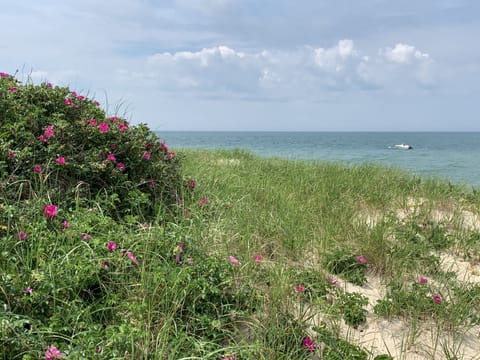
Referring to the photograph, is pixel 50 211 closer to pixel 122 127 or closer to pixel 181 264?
pixel 181 264

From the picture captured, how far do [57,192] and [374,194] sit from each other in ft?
14.0

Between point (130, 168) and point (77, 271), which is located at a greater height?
point (130, 168)

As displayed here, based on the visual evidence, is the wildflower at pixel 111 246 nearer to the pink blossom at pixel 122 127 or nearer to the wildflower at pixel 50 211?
the wildflower at pixel 50 211

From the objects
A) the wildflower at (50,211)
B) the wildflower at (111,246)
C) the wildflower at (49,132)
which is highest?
the wildflower at (49,132)

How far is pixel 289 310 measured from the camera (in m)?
2.38

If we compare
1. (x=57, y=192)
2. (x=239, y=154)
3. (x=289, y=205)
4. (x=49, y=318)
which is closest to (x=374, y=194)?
(x=289, y=205)

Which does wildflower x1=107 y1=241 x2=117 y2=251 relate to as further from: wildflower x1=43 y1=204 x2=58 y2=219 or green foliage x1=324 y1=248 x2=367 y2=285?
green foliage x1=324 y1=248 x2=367 y2=285

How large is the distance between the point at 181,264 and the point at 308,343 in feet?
3.25

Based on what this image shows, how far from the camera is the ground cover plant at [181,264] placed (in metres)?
1.97

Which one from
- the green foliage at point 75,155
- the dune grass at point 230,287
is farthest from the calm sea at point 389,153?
the dune grass at point 230,287

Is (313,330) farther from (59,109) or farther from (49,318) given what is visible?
(59,109)

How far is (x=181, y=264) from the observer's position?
253 centimetres

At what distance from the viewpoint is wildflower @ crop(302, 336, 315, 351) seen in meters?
2.07

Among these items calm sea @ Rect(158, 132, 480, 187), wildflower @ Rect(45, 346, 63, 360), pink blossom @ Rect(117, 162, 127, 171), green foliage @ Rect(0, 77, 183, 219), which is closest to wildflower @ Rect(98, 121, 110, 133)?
green foliage @ Rect(0, 77, 183, 219)
